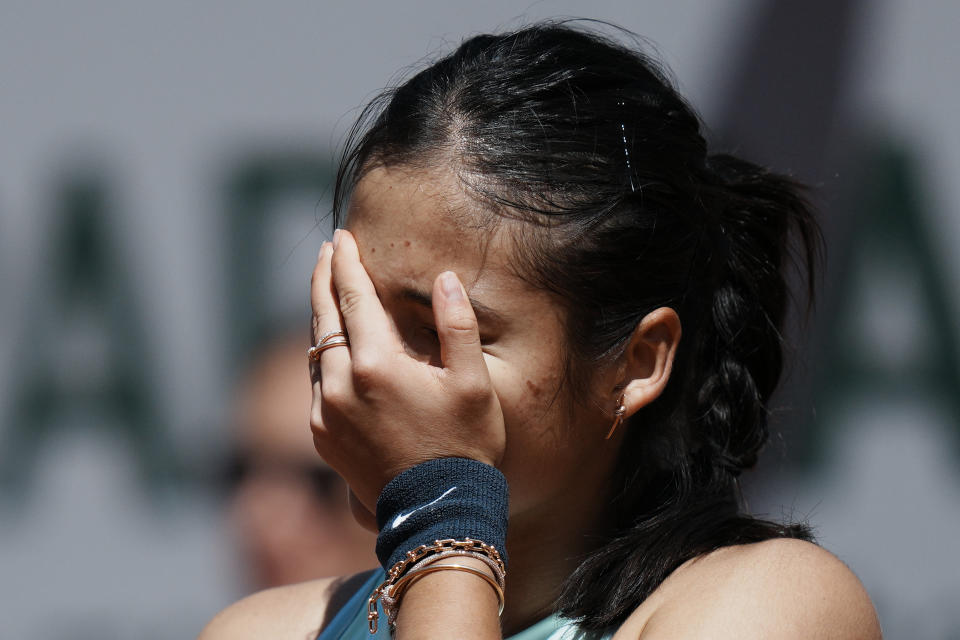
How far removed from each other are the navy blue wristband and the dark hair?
243 mm

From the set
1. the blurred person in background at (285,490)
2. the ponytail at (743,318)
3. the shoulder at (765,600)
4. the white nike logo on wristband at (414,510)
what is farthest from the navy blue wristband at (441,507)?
the blurred person in background at (285,490)

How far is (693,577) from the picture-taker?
1334 millimetres

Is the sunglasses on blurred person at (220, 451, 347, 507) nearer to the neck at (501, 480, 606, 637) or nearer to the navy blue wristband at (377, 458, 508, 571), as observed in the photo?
the neck at (501, 480, 606, 637)

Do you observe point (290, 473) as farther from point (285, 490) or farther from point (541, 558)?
point (541, 558)

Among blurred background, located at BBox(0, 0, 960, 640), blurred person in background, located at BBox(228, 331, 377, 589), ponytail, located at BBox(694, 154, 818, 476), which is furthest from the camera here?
blurred background, located at BBox(0, 0, 960, 640)

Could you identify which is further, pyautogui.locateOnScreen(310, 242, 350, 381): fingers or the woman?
pyautogui.locateOnScreen(310, 242, 350, 381): fingers

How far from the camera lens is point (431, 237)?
1379 mm

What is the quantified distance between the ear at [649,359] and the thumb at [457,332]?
277mm

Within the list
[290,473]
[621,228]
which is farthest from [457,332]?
[290,473]

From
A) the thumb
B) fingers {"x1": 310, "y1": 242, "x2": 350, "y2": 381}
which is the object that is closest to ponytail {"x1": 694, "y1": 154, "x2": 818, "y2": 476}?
the thumb

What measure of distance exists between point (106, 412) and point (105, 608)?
0.58 metres

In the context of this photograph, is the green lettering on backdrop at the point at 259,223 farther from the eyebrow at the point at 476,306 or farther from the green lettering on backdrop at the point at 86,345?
the eyebrow at the point at 476,306

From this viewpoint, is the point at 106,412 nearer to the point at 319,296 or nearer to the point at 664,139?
the point at 319,296

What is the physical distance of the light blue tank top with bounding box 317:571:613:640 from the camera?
146cm
